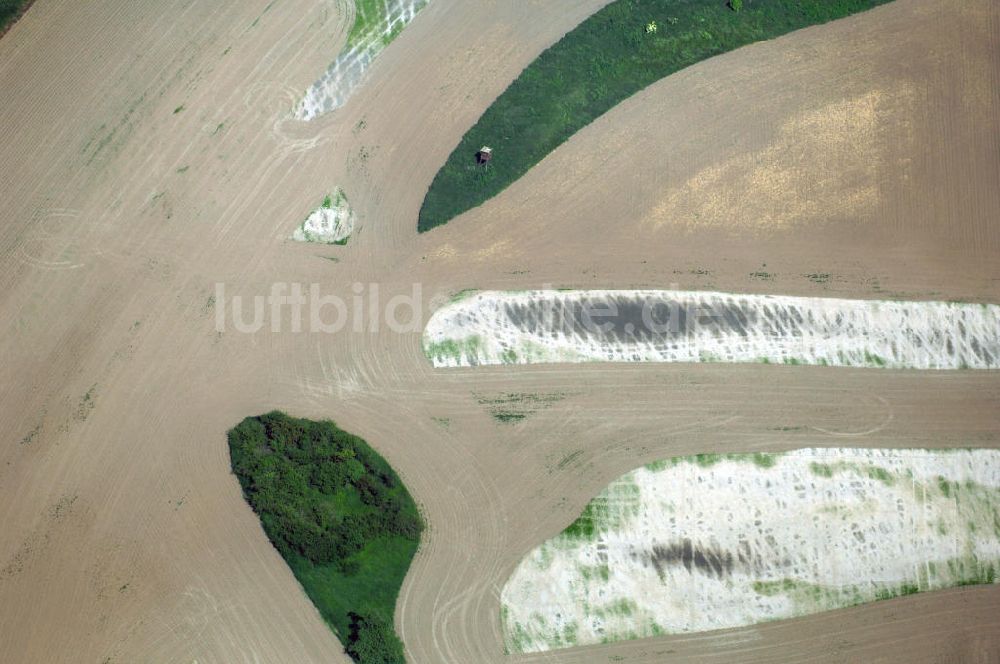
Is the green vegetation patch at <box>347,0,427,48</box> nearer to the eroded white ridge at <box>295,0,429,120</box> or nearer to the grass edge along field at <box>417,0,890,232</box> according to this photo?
the eroded white ridge at <box>295,0,429,120</box>

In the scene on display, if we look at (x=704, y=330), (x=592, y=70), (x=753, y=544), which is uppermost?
(x=592, y=70)

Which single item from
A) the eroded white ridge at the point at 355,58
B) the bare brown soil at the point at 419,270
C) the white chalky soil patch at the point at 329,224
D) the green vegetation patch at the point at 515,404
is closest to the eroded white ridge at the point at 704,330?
the bare brown soil at the point at 419,270

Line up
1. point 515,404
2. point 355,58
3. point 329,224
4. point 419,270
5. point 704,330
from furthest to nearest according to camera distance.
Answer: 1. point 355,58
2. point 329,224
3. point 419,270
4. point 704,330
5. point 515,404

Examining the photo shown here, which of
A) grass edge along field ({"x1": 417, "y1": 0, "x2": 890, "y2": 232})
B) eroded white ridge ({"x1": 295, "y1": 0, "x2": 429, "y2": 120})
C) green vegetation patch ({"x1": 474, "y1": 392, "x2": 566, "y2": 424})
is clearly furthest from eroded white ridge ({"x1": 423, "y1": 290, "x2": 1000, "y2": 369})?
eroded white ridge ({"x1": 295, "y1": 0, "x2": 429, "y2": 120})

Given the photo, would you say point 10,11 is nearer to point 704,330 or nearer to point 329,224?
point 329,224

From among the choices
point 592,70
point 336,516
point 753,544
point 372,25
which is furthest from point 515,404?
point 372,25

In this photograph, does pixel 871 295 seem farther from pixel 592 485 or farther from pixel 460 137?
pixel 460 137
